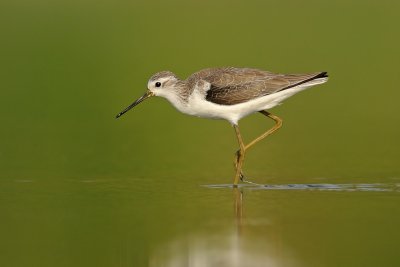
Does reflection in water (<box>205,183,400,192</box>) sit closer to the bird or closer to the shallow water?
the shallow water

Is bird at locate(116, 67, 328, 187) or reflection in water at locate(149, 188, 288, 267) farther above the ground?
bird at locate(116, 67, 328, 187)

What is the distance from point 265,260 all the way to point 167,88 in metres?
6.19

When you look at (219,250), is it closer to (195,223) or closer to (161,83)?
(195,223)

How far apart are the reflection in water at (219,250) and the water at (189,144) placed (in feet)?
0.09

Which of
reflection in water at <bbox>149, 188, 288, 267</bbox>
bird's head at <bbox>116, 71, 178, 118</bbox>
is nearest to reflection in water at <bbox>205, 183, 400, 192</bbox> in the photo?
bird's head at <bbox>116, 71, 178, 118</bbox>

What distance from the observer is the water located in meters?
11.2

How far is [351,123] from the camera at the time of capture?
833 inches

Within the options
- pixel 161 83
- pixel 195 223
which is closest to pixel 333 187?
pixel 195 223

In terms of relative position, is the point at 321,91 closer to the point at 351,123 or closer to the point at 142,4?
the point at 351,123

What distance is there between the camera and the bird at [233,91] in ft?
51.5

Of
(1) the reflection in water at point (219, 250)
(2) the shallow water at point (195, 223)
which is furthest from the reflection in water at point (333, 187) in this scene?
(1) the reflection in water at point (219, 250)

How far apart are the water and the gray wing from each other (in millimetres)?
1245

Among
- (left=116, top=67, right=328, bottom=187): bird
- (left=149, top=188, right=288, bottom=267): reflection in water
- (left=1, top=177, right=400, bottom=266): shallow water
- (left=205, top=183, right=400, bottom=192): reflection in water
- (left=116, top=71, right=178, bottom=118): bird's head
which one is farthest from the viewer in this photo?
(left=116, top=71, right=178, bottom=118): bird's head

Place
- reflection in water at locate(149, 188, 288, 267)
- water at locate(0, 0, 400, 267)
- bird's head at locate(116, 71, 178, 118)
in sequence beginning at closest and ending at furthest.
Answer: reflection in water at locate(149, 188, 288, 267) < water at locate(0, 0, 400, 267) < bird's head at locate(116, 71, 178, 118)
